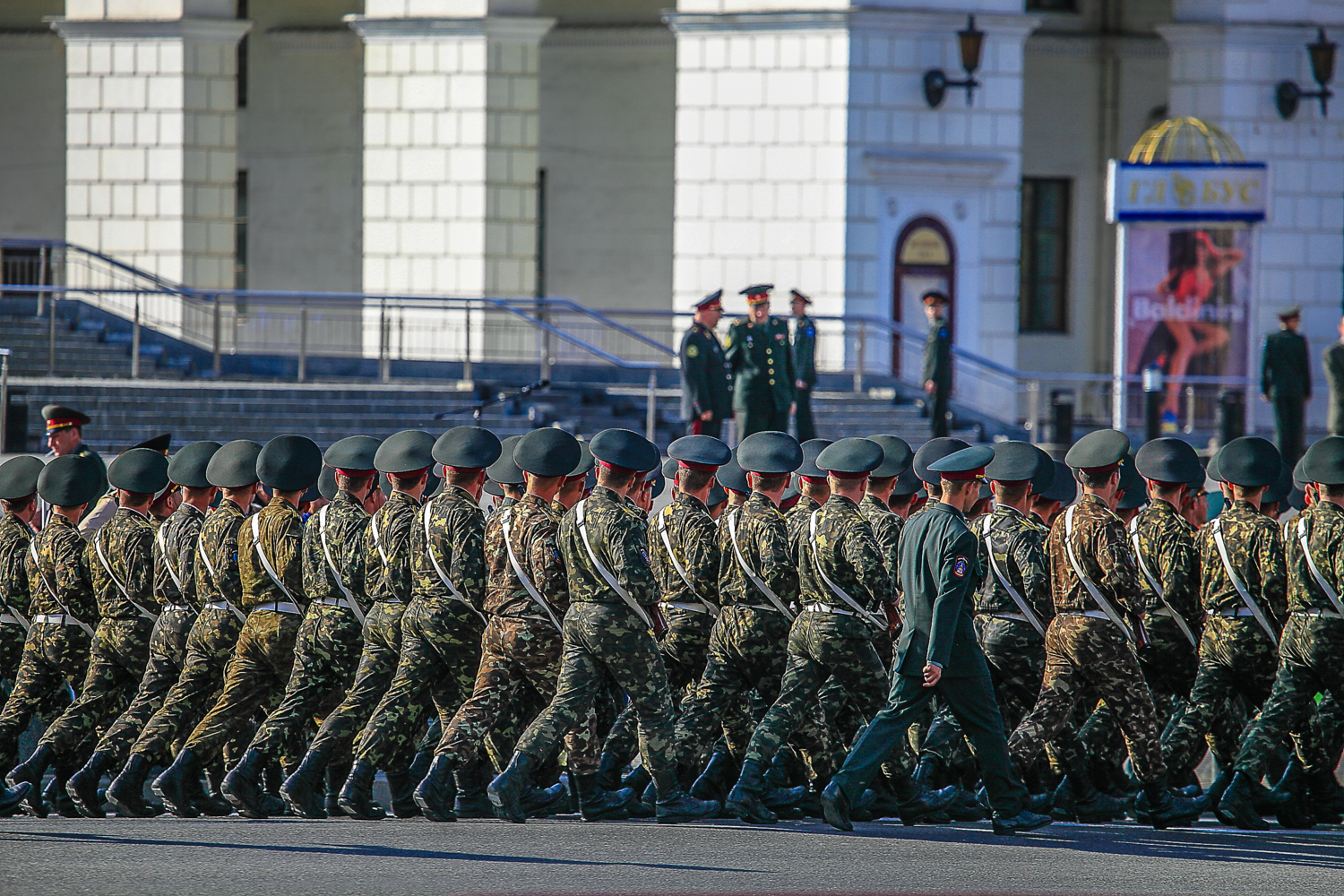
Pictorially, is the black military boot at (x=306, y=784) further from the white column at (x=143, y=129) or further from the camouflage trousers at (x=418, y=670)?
the white column at (x=143, y=129)

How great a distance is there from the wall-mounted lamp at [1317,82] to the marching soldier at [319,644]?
17335mm

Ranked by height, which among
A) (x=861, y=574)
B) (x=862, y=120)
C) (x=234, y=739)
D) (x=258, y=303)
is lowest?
(x=234, y=739)

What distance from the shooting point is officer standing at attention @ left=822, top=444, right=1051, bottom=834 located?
8.10 meters

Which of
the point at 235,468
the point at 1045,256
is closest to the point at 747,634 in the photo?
the point at 235,468

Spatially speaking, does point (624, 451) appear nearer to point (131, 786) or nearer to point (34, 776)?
point (131, 786)

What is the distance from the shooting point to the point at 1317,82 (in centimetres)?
2331

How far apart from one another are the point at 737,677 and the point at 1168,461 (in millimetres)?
2230

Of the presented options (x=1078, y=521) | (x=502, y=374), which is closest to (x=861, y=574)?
(x=1078, y=521)

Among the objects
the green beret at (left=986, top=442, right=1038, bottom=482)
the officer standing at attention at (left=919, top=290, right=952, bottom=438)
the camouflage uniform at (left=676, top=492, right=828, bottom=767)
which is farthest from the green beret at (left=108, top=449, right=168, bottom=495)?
the officer standing at attention at (left=919, top=290, right=952, bottom=438)

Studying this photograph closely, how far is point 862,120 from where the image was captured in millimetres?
21703

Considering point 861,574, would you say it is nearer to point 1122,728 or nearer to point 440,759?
point 1122,728

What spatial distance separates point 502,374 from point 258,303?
3.43 meters

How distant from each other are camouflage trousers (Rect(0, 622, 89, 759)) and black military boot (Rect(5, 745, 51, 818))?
16 cm

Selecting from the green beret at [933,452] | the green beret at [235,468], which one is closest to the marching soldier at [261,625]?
the green beret at [235,468]
